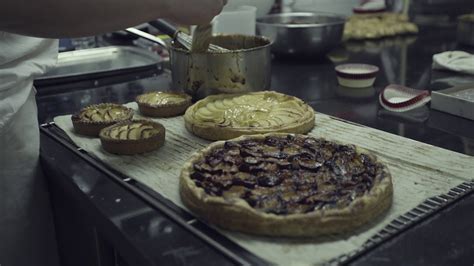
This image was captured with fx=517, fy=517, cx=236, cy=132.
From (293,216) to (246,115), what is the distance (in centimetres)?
65

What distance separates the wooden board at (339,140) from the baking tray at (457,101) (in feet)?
1.02

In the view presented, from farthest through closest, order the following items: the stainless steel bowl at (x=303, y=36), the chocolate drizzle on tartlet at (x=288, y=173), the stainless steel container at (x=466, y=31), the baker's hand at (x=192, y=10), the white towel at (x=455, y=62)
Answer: the stainless steel container at (x=466, y=31), the stainless steel bowl at (x=303, y=36), the white towel at (x=455, y=62), the baker's hand at (x=192, y=10), the chocolate drizzle on tartlet at (x=288, y=173)

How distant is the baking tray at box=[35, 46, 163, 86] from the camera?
2109 millimetres

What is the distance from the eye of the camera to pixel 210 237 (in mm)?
985

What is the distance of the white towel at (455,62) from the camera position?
2037mm

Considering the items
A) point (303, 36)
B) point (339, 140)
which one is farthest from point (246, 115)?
point (303, 36)

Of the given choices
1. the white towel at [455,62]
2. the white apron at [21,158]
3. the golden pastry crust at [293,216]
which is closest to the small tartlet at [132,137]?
the white apron at [21,158]

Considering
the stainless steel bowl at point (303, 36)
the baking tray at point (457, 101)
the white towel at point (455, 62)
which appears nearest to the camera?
the baking tray at point (457, 101)

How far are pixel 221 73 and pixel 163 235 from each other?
78 centimetres

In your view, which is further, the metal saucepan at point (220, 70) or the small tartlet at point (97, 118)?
the metal saucepan at point (220, 70)

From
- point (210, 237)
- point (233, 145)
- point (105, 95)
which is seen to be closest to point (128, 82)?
point (105, 95)

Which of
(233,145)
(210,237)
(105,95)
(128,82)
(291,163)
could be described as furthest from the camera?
(128,82)

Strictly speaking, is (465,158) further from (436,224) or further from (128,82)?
(128,82)

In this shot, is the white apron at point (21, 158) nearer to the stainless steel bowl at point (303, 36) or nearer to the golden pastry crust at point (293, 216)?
the golden pastry crust at point (293, 216)
